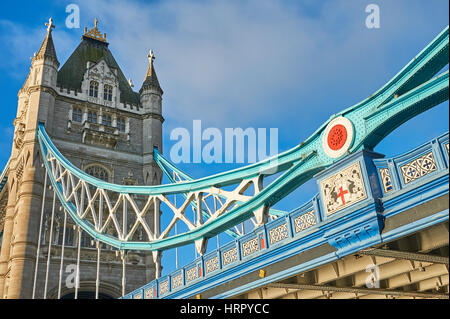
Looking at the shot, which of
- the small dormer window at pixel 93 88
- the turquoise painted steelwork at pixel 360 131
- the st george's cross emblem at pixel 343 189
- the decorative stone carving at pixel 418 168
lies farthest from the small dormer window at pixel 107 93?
the decorative stone carving at pixel 418 168

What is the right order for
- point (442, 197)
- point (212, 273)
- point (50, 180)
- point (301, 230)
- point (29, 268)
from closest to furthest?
point (442, 197), point (301, 230), point (212, 273), point (29, 268), point (50, 180)

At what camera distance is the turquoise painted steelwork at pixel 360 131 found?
31.9 ft

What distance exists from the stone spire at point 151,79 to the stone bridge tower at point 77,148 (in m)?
0.09

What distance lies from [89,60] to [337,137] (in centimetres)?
3353

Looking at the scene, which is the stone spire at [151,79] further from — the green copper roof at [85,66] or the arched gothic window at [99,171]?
the arched gothic window at [99,171]

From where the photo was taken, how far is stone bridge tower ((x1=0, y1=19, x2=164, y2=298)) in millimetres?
29941

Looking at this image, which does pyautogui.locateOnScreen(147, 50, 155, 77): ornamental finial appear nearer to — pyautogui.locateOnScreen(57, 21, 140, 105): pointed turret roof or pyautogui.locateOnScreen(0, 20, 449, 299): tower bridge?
pyautogui.locateOnScreen(57, 21, 140, 105): pointed turret roof

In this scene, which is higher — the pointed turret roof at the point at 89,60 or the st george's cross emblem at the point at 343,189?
the pointed turret roof at the point at 89,60

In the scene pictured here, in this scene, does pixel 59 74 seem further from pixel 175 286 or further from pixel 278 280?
pixel 278 280

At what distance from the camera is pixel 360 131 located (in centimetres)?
1084

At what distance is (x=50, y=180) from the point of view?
1276 inches

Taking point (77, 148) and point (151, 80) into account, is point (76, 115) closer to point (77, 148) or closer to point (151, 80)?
point (77, 148)
